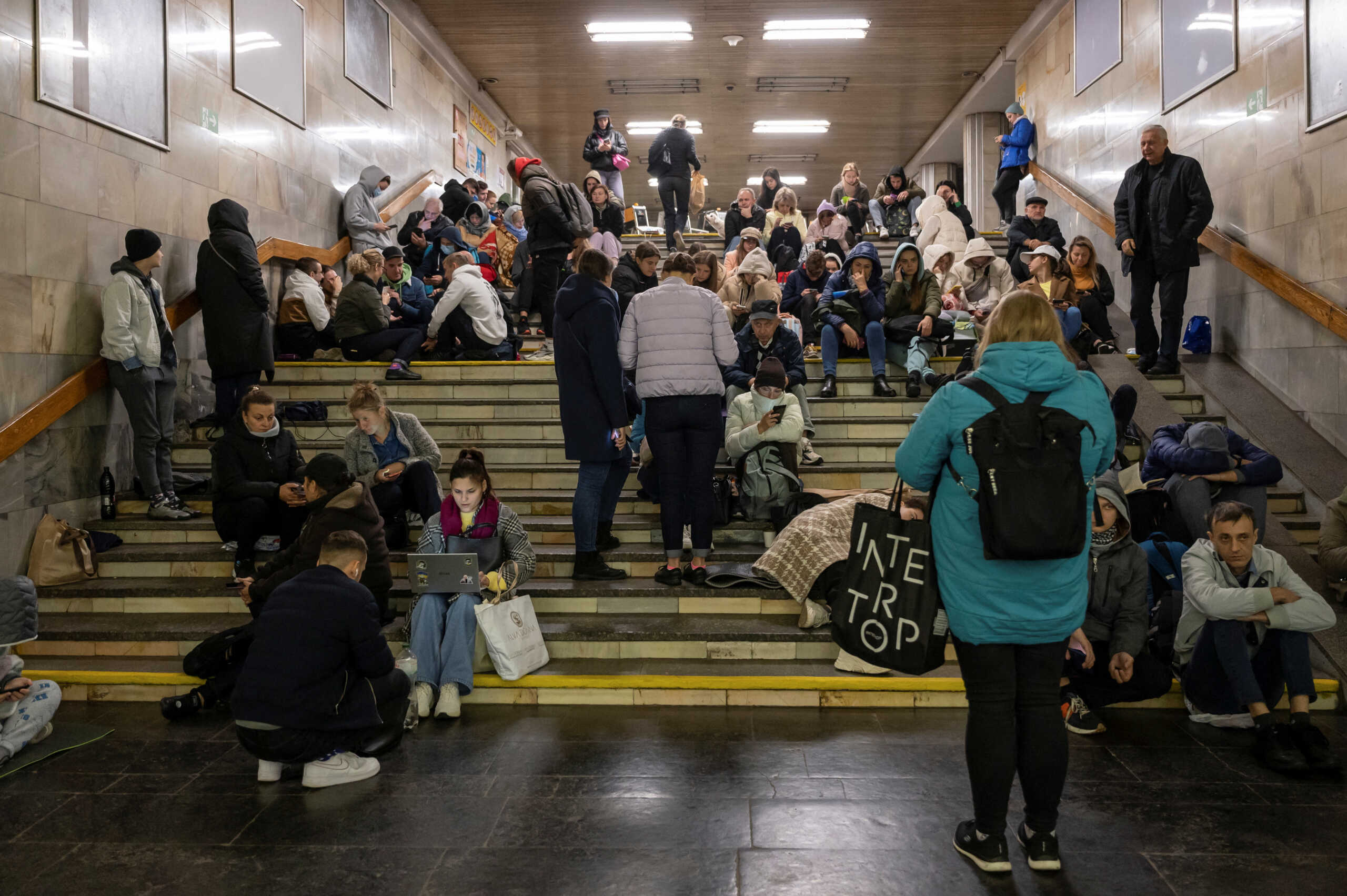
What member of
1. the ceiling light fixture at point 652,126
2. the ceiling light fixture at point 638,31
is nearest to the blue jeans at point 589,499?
the ceiling light fixture at point 638,31

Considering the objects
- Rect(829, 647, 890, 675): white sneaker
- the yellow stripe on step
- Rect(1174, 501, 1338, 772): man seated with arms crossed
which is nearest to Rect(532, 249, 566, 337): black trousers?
the yellow stripe on step

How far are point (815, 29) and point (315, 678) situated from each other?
12.9 metres

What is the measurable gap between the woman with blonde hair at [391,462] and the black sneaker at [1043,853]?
3.97m

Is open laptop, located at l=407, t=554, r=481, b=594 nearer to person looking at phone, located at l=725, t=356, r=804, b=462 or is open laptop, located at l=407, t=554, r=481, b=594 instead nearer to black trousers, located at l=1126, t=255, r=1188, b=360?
person looking at phone, located at l=725, t=356, r=804, b=462

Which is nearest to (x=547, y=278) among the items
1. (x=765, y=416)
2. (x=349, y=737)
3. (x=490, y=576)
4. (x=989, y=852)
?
(x=765, y=416)

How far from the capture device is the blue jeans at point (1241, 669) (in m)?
4.00

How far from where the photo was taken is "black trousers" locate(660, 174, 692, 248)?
13570 millimetres

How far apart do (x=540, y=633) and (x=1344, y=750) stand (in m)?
3.59

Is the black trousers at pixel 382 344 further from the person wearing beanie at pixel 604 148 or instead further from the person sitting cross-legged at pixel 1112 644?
the person sitting cross-legged at pixel 1112 644

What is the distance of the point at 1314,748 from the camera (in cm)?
367

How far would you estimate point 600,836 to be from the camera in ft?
10.2

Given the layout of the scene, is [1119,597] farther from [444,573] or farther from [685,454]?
[444,573]

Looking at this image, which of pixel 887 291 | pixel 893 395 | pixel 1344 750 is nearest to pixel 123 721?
pixel 1344 750

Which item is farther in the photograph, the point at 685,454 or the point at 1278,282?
the point at 1278,282
